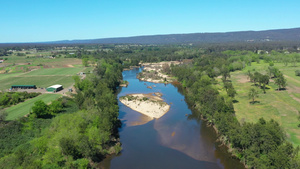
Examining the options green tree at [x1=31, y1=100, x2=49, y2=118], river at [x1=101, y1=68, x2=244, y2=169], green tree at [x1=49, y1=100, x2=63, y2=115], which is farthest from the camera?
green tree at [x1=49, y1=100, x2=63, y2=115]

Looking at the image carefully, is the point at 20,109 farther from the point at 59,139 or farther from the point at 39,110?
the point at 59,139

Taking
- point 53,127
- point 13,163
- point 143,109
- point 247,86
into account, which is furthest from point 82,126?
point 247,86

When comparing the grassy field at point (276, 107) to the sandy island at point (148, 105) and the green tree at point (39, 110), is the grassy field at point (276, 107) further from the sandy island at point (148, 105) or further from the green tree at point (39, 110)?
the green tree at point (39, 110)

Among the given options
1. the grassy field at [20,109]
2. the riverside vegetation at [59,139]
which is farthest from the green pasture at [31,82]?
the riverside vegetation at [59,139]

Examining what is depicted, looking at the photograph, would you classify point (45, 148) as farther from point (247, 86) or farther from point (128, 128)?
point (247, 86)

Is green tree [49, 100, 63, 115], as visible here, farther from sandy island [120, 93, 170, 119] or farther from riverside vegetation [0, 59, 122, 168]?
sandy island [120, 93, 170, 119]

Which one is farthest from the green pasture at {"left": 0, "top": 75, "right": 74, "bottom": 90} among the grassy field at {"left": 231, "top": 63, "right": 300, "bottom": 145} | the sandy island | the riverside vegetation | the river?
the grassy field at {"left": 231, "top": 63, "right": 300, "bottom": 145}
